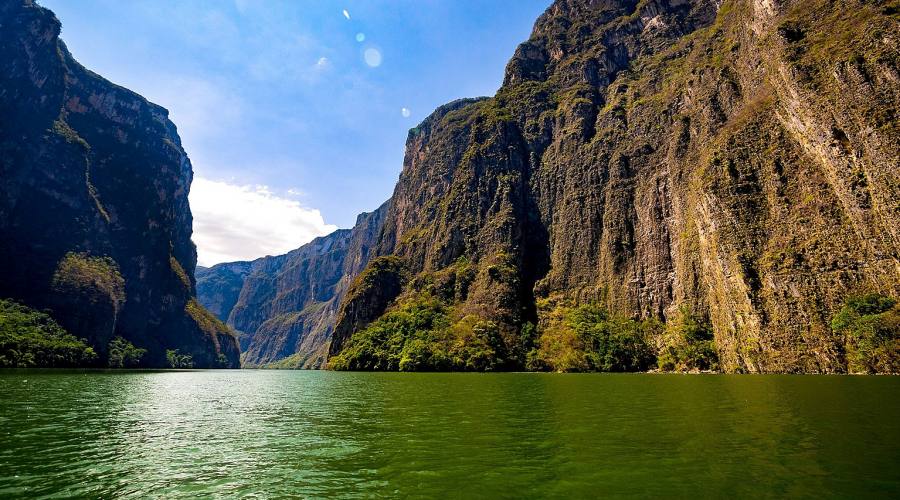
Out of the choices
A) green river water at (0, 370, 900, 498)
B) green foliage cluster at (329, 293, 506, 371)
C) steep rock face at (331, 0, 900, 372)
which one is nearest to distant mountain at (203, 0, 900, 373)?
steep rock face at (331, 0, 900, 372)

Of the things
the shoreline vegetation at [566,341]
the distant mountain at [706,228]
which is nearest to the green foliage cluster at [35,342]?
the shoreline vegetation at [566,341]

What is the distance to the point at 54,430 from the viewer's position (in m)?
23.4

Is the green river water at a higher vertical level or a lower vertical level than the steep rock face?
lower

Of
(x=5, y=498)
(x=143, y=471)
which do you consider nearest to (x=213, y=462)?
(x=143, y=471)

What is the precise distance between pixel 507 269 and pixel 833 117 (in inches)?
4113

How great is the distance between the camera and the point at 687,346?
109 meters

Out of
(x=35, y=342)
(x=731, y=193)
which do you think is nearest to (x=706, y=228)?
(x=731, y=193)

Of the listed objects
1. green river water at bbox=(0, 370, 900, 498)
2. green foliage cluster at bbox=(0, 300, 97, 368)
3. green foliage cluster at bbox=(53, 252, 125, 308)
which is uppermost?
green foliage cluster at bbox=(53, 252, 125, 308)

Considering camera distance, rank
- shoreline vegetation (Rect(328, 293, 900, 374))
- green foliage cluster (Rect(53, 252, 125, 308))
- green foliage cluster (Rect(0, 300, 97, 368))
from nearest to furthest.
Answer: shoreline vegetation (Rect(328, 293, 900, 374)) → green foliage cluster (Rect(0, 300, 97, 368)) → green foliage cluster (Rect(53, 252, 125, 308))

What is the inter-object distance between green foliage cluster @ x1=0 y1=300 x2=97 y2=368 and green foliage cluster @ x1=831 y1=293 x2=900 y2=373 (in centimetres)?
19111

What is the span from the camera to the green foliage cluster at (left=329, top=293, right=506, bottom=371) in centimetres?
13925

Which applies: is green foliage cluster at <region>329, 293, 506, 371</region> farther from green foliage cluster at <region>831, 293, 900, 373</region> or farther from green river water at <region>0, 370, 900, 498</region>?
green river water at <region>0, 370, 900, 498</region>

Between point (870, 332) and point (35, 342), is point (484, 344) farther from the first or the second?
point (35, 342)

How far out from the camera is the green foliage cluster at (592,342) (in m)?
123
